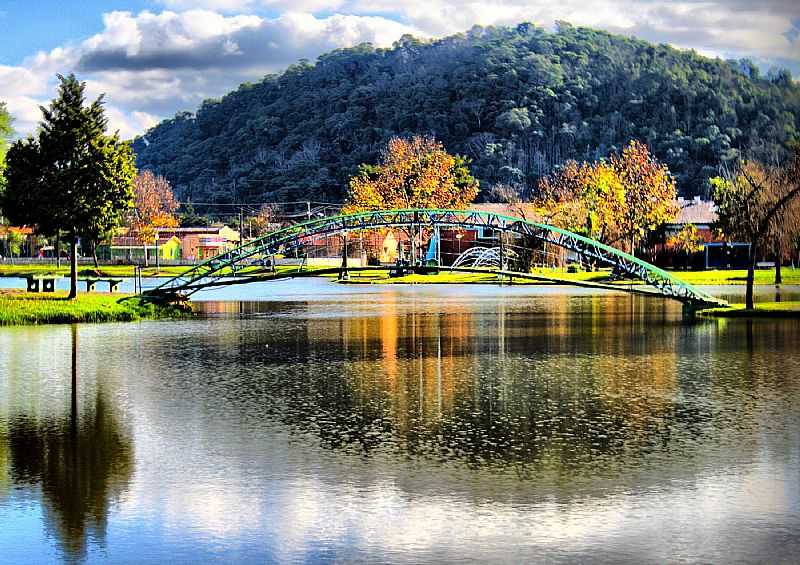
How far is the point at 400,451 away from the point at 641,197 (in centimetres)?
9040

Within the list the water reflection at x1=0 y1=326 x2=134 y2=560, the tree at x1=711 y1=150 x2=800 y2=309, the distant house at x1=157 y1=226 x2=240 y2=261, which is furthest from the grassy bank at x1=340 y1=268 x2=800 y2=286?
the water reflection at x1=0 y1=326 x2=134 y2=560

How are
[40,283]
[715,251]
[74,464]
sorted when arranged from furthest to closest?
1. [715,251]
2. [40,283]
3. [74,464]

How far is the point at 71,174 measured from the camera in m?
55.2

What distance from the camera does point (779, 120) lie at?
158625 millimetres

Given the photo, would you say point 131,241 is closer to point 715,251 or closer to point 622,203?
point 715,251

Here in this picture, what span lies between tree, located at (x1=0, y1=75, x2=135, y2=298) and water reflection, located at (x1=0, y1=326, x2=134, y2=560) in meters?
32.3

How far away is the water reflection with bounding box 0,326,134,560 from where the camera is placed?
14.4m

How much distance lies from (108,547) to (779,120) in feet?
514

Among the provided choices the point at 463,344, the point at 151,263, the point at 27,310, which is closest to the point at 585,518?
the point at 463,344

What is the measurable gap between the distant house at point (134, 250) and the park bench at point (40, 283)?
92357 millimetres

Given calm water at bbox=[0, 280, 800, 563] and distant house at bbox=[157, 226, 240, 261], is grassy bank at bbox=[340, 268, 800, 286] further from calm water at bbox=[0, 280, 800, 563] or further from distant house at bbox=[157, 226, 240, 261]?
distant house at bbox=[157, 226, 240, 261]

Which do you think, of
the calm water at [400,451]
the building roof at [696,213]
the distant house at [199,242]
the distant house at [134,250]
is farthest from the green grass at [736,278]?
the distant house at [134,250]

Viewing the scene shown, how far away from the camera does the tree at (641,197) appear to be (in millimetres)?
104688

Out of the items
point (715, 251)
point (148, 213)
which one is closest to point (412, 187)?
point (715, 251)
